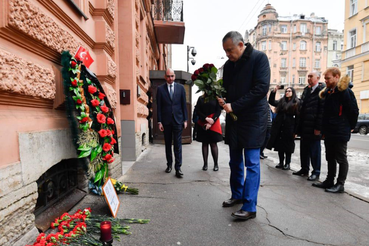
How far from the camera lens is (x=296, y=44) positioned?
165ft

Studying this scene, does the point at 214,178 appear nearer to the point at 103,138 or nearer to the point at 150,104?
the point at 103,138

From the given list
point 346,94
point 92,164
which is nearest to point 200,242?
point 92,164

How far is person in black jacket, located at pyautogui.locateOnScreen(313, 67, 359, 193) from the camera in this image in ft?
11.1

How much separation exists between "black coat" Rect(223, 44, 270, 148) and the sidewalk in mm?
848

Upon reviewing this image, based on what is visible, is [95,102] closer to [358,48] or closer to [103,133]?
[103,133]

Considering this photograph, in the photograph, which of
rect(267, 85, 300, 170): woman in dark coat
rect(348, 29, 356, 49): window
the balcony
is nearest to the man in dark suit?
rect(267, 85, 300, 170): woman in dark coat

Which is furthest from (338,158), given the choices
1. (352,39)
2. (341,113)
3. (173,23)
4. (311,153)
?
(352,39)

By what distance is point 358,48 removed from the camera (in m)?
22.2

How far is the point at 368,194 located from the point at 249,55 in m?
2.91

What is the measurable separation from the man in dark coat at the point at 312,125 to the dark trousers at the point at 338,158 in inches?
19.3

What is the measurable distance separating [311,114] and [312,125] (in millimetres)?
200

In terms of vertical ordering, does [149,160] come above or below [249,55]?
below

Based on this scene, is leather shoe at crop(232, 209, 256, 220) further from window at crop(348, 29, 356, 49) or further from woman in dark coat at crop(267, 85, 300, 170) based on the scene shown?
window at crop(348, 29, 356, 49)

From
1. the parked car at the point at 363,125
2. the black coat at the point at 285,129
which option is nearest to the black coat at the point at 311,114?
the black coat at the point at 285,129
